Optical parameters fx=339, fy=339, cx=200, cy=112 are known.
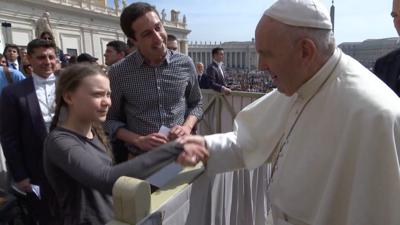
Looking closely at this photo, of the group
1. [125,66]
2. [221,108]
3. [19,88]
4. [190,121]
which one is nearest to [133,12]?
[125,66]

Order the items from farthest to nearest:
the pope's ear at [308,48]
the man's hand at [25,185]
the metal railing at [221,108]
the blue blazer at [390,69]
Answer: the metal railing at [221,108] → the man's hand at [25,185] → the blue blazer at [390,69] → the pope's ear at [308,48]

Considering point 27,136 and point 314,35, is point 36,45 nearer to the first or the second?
point 27,136

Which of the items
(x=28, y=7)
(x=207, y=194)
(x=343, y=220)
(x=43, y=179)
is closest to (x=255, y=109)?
(x=207, y=194)

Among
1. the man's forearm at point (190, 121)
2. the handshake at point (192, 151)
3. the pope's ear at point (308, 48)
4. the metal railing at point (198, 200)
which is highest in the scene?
the pope's ear at point (308, 48)

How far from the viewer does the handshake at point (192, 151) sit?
1.52 meters

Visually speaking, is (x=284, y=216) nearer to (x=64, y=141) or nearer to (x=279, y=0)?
A: (x=279, y=0)

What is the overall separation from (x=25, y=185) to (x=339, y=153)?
8.24 ft

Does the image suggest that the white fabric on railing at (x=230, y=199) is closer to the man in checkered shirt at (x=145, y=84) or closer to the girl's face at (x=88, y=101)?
the man in checkered shirt at (x=145, y=84)

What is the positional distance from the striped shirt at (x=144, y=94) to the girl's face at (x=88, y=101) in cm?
61

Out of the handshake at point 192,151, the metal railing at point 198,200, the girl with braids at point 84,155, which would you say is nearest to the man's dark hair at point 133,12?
the girl with braids at point 84,155

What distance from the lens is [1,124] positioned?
2787mm

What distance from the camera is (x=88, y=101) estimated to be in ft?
5.89

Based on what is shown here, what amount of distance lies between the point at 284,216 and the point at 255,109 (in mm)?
607

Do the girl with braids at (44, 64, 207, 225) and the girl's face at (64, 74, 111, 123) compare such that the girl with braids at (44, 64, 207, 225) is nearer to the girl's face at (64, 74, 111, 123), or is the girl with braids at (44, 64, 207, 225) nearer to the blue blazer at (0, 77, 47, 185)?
the girl's face at (64, 74, 111, 123)
